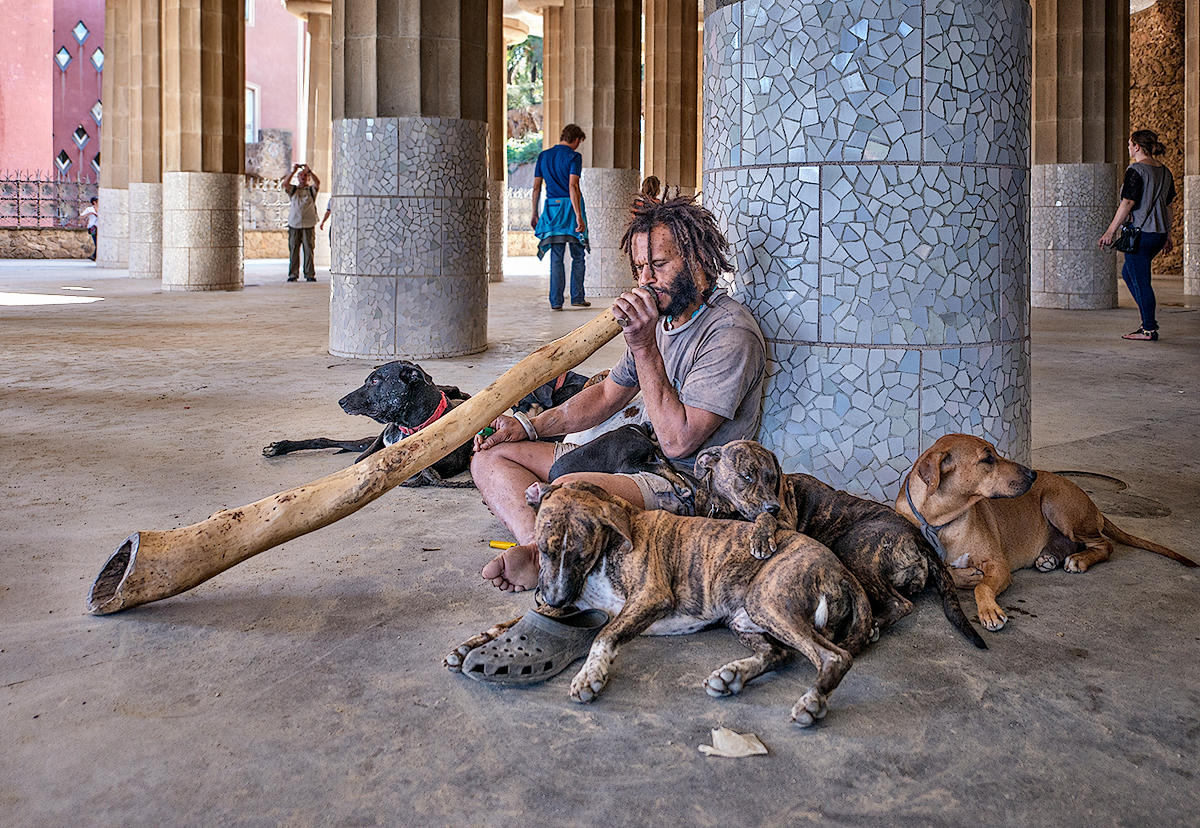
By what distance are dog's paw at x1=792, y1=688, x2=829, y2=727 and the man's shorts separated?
1011mm

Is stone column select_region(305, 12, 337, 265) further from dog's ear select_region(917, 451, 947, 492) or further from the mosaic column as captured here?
dog's ear select_region(917, 451, 947, 492)

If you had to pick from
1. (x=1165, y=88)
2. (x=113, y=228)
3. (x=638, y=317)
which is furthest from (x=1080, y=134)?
(x=113, y=228)

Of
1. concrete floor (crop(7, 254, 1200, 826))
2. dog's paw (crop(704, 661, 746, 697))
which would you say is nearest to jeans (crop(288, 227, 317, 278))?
concrete floor (crop(7, 254, 1200, 826))

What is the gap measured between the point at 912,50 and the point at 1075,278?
1106cm

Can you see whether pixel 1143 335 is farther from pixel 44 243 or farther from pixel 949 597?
pixel 44 243

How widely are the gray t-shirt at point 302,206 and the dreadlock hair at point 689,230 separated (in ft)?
50.0

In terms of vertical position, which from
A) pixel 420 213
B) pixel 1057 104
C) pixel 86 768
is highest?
pixel 1057 104

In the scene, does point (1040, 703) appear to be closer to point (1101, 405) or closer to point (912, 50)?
point (912, 50)

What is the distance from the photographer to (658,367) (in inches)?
139

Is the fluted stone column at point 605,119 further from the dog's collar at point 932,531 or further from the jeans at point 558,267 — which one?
the dog's collar at point 932,531

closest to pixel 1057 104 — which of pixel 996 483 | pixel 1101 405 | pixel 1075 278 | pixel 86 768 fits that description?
pixel 1075 278

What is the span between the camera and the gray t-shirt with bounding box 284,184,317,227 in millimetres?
18156

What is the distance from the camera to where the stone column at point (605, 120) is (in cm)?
1630

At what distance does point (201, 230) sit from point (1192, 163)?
44.2ft
